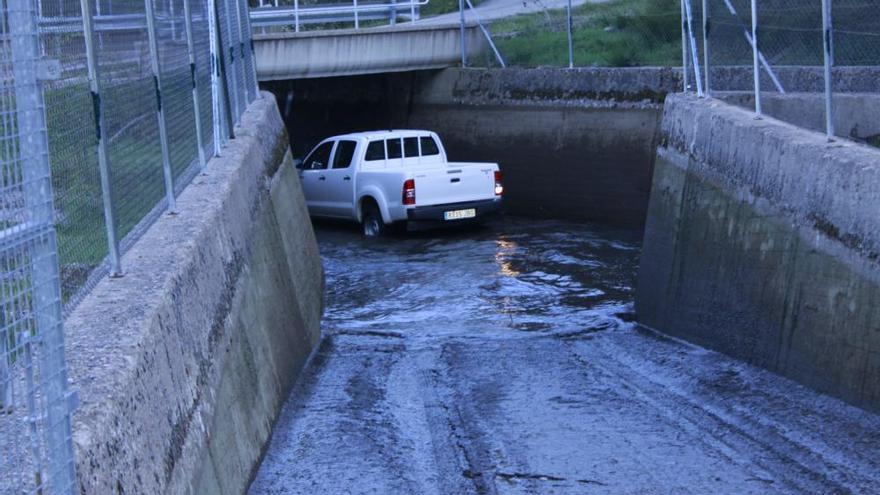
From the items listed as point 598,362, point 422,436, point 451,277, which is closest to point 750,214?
point 598,362

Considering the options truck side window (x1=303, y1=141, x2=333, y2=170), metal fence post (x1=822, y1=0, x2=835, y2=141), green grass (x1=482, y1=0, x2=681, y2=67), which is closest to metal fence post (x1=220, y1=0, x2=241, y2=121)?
metal fence post (x1=822, y1=0, x2=835, y2=141)

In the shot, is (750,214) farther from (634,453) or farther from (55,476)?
(55,476)

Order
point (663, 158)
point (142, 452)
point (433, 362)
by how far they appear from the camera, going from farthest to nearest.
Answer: point (663, 158)
point (433, 362)
point (142, 452)

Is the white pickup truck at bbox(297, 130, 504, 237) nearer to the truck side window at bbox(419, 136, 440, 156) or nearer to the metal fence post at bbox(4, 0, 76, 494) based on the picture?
the truck side window at bbox(419, 136, 440, 156)

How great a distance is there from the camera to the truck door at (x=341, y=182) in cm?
2259

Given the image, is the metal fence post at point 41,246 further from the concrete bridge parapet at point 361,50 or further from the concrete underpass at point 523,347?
the concrete bridge parapet at point 361,50

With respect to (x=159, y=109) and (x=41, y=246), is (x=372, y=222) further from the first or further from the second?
(x=41, y=246)

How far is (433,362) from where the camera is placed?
11.1 metres

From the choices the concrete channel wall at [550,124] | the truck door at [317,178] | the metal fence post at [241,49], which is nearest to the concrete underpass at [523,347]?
the metal fence post at [241,49]

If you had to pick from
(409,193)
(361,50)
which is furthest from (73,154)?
(361,50)

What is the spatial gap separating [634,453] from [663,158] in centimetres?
601

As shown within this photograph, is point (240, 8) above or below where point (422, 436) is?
above

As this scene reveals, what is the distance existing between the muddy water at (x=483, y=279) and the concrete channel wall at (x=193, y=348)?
122 inches

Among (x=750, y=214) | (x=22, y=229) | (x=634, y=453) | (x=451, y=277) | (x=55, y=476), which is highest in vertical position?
(x=22, y=229)
